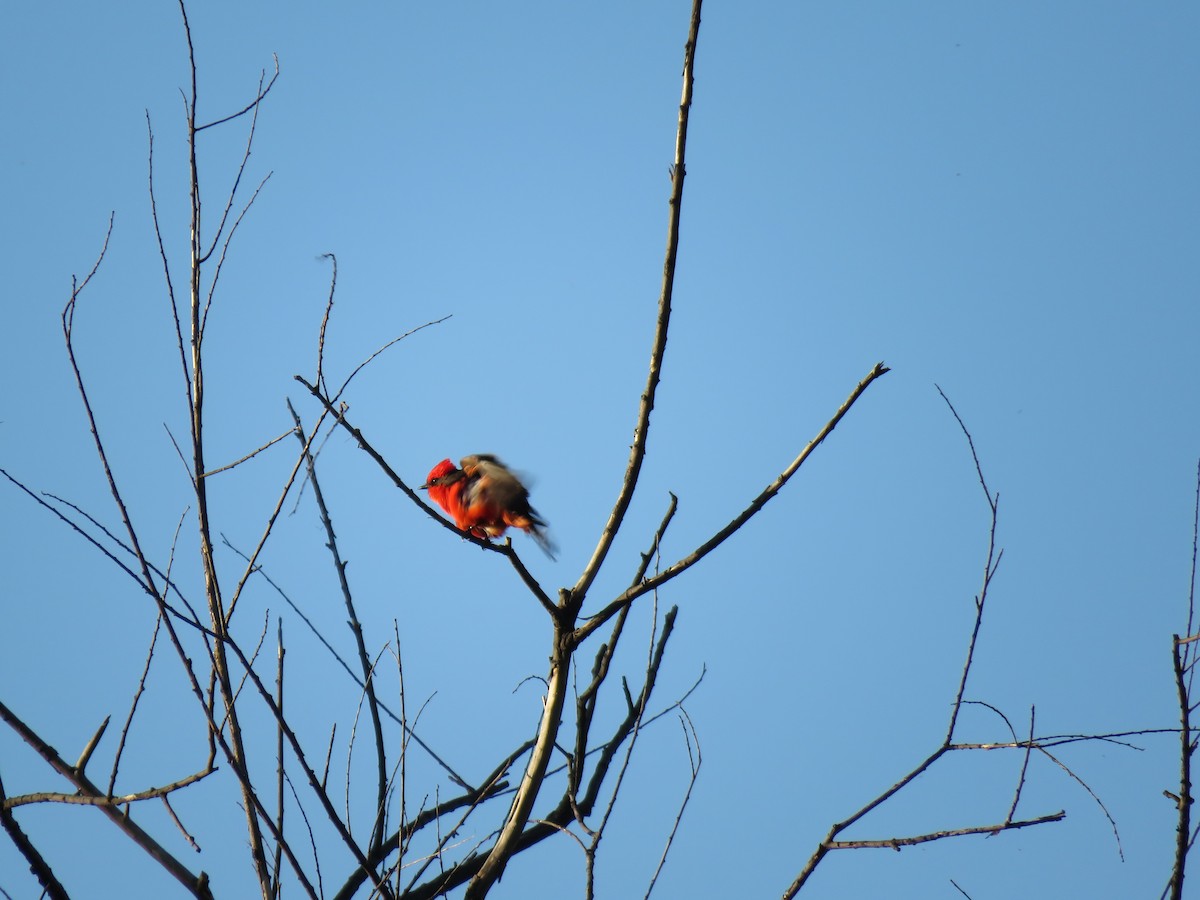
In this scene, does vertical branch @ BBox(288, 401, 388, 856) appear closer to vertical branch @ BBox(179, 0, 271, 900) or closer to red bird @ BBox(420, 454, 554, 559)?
vertical branch @ BBox(179, 0, 271, 900)

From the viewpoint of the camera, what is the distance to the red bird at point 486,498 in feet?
20.1

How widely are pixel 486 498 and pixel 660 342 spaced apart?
392 cm

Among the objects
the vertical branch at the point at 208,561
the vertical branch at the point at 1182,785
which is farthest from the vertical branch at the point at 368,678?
the vertical branch at the point at 1182,785

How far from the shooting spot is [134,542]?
85.4 inches

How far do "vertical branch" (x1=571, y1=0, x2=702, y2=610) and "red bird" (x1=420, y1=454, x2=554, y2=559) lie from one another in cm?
355

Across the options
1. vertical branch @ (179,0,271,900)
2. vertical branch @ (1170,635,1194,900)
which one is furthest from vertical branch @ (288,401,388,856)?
vertical branch @ (1170,635,1194,900)

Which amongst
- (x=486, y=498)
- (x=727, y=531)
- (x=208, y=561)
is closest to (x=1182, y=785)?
(x=727, y=531)

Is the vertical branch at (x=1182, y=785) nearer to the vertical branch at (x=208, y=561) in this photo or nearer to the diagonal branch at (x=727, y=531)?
the diagonal branch at (x=727, y=531)

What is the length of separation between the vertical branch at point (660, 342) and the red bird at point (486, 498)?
140 inches

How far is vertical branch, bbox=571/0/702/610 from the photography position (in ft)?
7.14

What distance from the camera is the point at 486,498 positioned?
6.11m

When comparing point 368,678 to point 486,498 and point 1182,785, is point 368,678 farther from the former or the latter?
point 486,498

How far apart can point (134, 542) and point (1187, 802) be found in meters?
2.12

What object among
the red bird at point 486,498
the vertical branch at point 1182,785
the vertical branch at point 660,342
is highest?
the red bird at point 486,498
